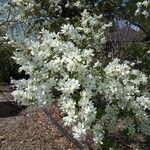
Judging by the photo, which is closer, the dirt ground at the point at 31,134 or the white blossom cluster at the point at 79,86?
the white blossom cluster at the point at 79,86

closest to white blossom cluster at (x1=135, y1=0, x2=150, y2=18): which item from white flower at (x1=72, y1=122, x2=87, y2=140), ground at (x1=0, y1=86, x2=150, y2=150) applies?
ground at (x1=0, y1=86, x2=150, y2=150)

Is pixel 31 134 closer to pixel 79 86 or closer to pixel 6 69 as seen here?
pixel 79 86

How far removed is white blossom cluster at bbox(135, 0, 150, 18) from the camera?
10469 mm

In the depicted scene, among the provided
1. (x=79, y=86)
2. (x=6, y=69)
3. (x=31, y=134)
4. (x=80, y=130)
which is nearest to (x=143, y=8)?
(x=31, y=134)

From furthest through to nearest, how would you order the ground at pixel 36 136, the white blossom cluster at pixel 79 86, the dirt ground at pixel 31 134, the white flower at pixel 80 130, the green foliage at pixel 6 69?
the green foliage at pixel 6 69, the dirt ground at pixel 31 134, the ground at pixel 36 136, the white blossom cluster at pixel 79 86, the white flower at pixel 80 130

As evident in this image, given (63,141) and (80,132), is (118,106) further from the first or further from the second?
(63,141)

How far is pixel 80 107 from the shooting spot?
5695 millimetres

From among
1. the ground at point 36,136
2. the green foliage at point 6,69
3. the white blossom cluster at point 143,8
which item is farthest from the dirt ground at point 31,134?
the green foliage at point 6,69

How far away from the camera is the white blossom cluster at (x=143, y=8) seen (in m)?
→ 10.5

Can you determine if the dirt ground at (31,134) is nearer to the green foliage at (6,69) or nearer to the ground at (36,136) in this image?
the ground at (36,136)

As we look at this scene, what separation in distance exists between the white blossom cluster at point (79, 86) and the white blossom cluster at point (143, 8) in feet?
14.9

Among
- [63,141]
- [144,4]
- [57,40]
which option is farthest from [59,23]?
[57,40]

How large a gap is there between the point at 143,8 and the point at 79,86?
5.67 metres

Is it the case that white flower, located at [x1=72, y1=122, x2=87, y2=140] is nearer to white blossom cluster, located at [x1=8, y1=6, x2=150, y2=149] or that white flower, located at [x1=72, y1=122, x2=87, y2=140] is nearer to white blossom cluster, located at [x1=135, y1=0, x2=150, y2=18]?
white blossom cluster, located at [x1=8, y1=6, x2=150, y2=149]
